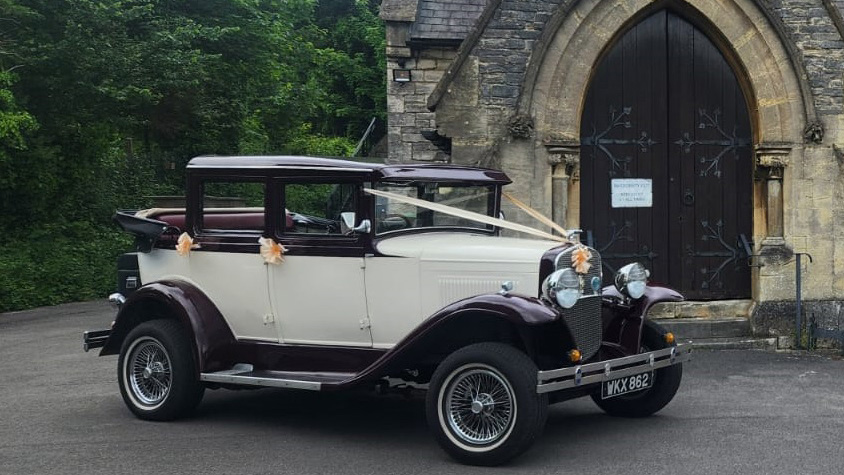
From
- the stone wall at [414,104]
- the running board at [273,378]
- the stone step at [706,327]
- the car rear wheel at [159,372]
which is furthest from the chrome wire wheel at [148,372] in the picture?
the stone wall at [414,104]

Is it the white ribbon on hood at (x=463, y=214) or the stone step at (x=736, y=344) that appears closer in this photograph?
the white ribbon on hood at (x=463, y=214)

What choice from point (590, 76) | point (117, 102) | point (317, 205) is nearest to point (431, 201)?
point (317, 205)

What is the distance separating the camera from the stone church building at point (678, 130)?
1066 centimetres

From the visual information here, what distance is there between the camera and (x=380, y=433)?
259 inches

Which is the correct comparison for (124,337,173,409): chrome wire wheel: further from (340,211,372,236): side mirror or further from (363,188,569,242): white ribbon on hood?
(363,188,569,242): white ribbon on hood

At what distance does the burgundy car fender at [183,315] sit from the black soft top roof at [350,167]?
3.18 ft

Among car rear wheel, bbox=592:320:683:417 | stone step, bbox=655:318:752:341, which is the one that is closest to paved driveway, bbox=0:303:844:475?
car rear wheel, bbox=592:320:683:417

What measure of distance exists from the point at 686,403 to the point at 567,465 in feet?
7.44

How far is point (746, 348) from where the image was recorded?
1058 centimetres

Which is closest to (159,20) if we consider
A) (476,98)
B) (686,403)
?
(476,98)

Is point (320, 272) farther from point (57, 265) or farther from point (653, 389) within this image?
point (57, 265)

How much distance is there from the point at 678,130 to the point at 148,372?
7.09 meters

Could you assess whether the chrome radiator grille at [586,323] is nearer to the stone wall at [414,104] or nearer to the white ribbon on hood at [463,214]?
the white ribbon on hood at [463,214]

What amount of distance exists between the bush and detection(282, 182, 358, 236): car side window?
420 inches
